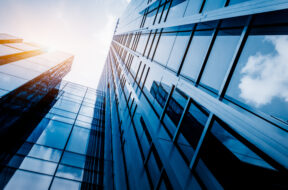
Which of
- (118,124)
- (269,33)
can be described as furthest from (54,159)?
(269,33)

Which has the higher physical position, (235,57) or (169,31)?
(169,31)

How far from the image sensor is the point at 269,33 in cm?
382

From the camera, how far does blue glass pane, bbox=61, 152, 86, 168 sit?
10508mm

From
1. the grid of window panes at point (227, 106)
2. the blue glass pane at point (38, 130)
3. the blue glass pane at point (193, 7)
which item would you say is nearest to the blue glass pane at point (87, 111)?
the blue glass pane at point (38, 130)

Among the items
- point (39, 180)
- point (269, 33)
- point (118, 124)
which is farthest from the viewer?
point (118, 124)

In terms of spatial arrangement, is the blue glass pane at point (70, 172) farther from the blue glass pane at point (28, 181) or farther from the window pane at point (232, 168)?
the window pane at point (232, 168)

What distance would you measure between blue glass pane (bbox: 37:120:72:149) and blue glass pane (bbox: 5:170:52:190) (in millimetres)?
2645

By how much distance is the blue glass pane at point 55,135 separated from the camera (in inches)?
453

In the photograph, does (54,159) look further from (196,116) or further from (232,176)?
(232,176)

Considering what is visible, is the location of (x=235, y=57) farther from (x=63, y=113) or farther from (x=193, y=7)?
(x=63, y=113)

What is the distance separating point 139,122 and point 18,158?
290 inches

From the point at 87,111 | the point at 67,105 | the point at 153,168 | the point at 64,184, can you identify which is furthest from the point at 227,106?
the point at 67,105

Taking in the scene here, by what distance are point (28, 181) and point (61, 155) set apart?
2.45 metres

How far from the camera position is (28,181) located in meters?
8.51
